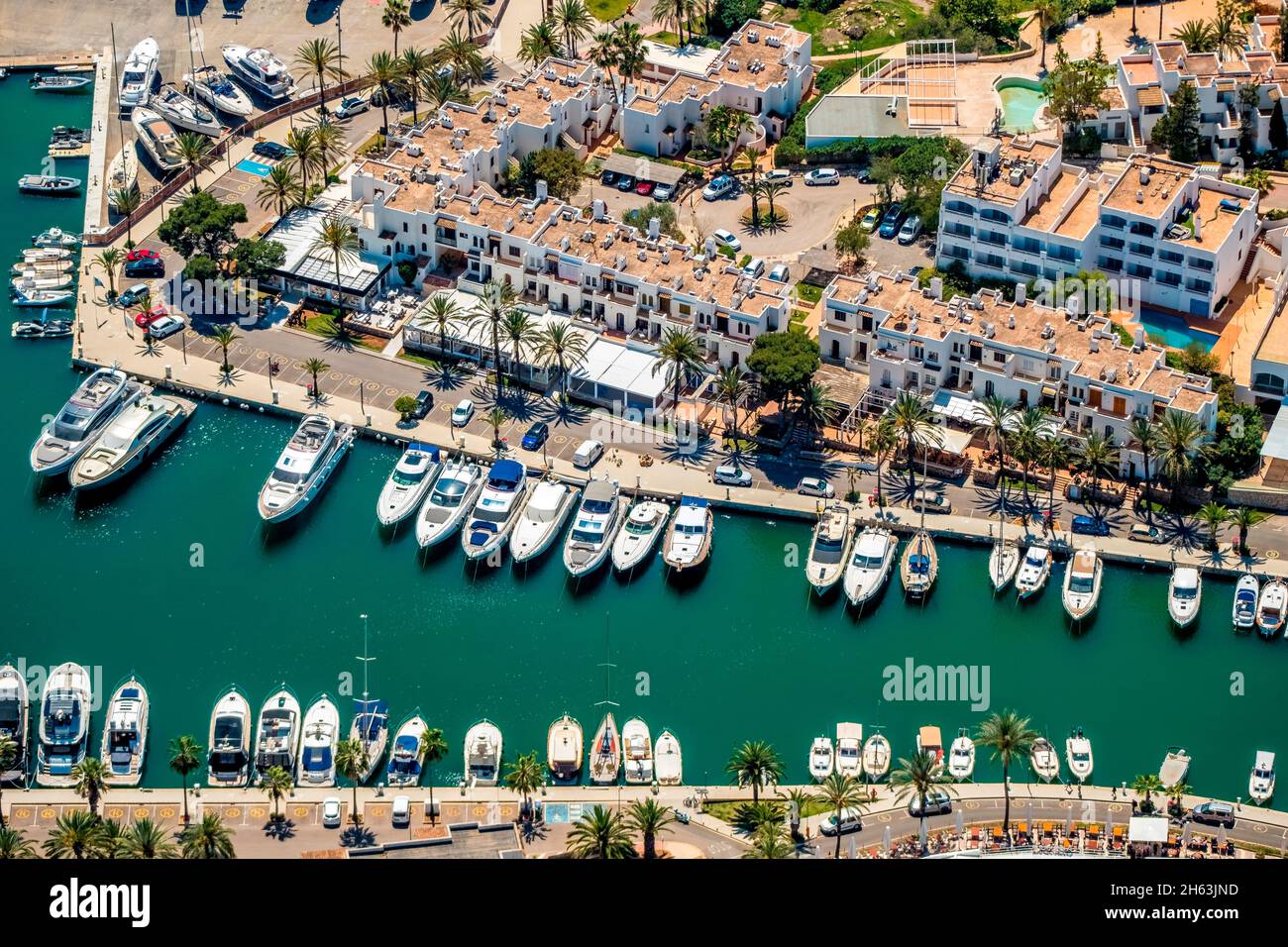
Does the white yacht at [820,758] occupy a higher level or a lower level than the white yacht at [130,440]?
lower

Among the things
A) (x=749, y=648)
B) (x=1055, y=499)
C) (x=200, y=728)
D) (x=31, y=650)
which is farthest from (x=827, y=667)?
(x=31, y=650)

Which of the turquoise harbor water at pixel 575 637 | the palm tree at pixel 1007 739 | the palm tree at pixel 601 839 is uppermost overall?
the turquoise harbor water at pixel 575 637

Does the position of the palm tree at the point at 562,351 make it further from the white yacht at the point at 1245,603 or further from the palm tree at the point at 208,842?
the palm tree at the point at 208,842

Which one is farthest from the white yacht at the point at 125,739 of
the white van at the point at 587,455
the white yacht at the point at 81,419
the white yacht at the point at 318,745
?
the white van at the point at 587,455

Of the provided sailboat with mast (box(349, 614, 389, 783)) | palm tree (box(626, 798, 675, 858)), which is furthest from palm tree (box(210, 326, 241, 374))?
palm tree (box(626, 798, 675, 858))

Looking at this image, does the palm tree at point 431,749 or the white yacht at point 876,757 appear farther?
the white yacht at point 876,757

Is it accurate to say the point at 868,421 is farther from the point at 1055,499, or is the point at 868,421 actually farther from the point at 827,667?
the point at 827,667
